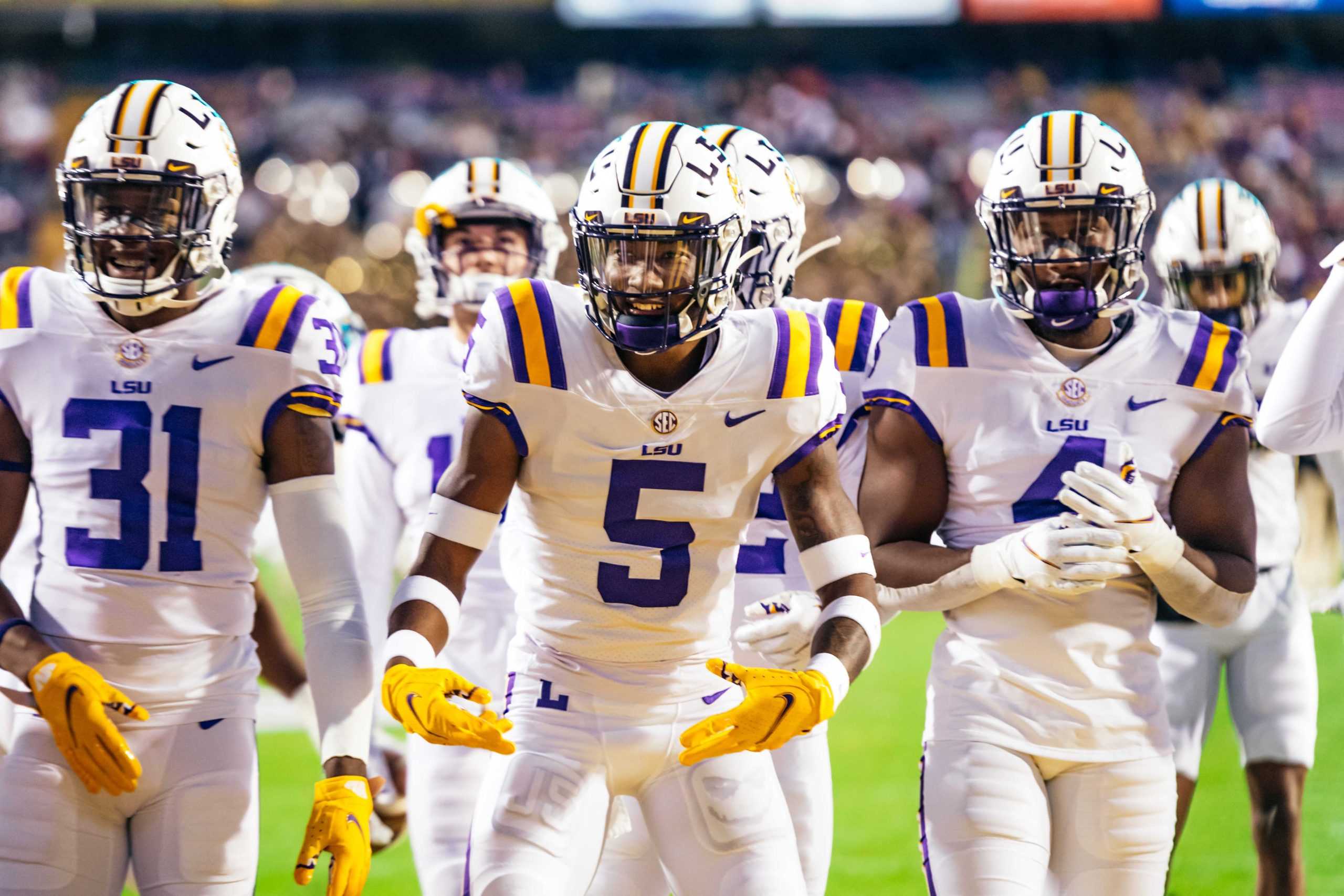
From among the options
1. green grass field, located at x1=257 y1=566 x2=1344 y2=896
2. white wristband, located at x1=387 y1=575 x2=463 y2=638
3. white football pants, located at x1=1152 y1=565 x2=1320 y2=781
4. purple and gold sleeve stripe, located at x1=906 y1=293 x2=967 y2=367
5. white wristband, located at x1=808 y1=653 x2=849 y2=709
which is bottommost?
green grass field, located at x1=257 y1=566 x2=1344 y2=896

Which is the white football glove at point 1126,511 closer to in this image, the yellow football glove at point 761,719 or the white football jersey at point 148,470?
the yellow football glove at point 761,719

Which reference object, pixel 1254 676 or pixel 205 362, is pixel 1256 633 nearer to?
pixel 1254 676

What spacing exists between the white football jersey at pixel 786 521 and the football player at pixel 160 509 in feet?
3.24

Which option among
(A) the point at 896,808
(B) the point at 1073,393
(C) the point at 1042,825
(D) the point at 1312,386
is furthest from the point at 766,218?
(A) the point at 896,808

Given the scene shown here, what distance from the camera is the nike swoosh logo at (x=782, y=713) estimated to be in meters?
2.32

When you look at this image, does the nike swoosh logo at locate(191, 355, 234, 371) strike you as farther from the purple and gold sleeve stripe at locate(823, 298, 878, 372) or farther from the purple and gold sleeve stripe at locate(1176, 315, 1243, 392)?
the purple and gold sleeve stripe at locate(1176, 315, 1243, 392)

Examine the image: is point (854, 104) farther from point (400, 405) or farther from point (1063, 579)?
point (1063, 579)

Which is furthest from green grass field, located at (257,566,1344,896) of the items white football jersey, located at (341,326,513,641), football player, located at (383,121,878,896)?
football player, located at (383,121,878,896)

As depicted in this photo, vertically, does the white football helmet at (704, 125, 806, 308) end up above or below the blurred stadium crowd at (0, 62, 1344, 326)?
below

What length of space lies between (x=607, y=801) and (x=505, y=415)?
63cm

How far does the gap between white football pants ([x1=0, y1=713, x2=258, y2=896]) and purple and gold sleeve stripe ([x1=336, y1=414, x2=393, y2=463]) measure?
4.27 ft

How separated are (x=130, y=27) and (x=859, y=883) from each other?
15.3m

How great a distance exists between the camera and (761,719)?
7.60ft

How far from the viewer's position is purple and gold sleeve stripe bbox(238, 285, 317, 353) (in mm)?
2699
